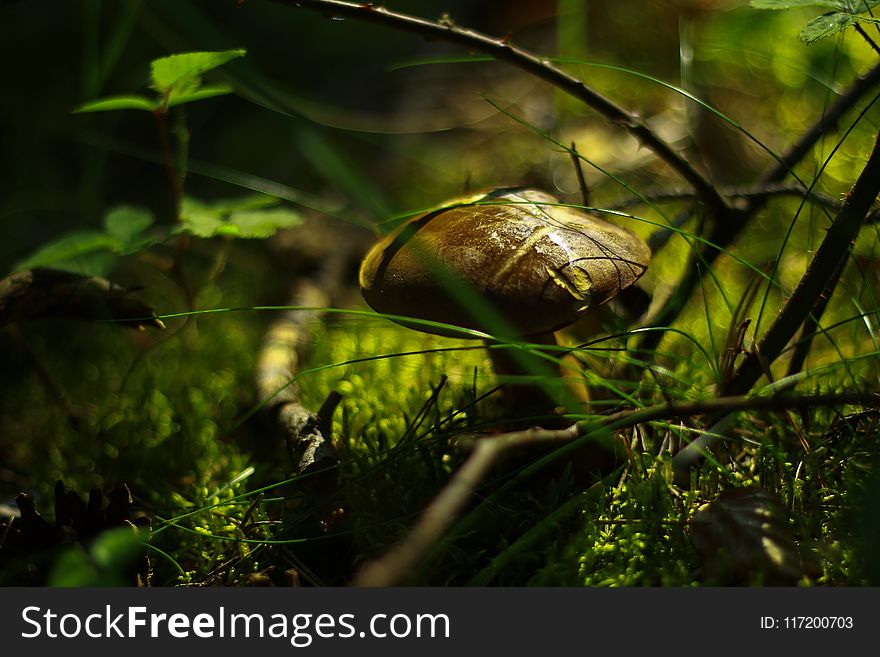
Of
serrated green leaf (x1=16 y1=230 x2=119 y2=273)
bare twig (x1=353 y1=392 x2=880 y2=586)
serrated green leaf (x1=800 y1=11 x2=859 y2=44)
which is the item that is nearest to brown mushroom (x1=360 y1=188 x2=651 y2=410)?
bare twig (x1=353 y1=392 x2=880 y2=586)

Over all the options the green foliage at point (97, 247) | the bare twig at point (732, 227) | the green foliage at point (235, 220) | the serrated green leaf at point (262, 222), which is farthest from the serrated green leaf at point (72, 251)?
the bare twig at point (732, 227)

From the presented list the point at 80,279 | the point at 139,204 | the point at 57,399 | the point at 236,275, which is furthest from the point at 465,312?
the point at 139,204

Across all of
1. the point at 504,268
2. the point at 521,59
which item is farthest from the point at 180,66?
the point at 504,268

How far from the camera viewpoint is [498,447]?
924 mm

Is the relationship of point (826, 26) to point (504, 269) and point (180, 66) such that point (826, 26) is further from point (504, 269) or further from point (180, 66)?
point (180, 66)

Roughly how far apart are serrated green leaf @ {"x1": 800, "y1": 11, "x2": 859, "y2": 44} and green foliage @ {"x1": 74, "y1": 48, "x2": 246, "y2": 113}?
1.00m

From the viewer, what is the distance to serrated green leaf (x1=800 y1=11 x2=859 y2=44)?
1.06 m

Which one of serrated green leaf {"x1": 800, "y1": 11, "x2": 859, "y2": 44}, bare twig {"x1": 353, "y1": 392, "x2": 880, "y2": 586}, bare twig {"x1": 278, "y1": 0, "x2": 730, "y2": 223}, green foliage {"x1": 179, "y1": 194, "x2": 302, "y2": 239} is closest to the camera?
bare twig {"x1": 353, "y1": 392, "x2": 880, "y2": 586}

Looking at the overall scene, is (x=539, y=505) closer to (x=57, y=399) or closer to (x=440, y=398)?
(x=440, y=398)

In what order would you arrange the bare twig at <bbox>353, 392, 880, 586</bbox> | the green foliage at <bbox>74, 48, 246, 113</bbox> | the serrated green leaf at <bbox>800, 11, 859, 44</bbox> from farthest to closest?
1. the green foliage at <bbox>74, 48, 246, 113</bbox>
2. the serrated green leaf at <bbox>800, 11, 859, 44</bbox>
3. the bare twig at <bbox>353, 392, 880, 586</bbox>

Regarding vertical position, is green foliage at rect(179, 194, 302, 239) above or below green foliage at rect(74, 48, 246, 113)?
below

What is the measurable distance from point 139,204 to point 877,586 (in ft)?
8.81

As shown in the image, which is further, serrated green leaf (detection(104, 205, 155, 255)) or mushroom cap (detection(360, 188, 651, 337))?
serrated green leaf (detection(104, 205, 155, 255))

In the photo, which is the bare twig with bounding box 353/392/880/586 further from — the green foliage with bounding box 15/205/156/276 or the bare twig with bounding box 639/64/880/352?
the green foliage with bounding box 15/205/156/276
